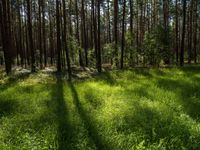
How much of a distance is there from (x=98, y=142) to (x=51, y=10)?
43894mm

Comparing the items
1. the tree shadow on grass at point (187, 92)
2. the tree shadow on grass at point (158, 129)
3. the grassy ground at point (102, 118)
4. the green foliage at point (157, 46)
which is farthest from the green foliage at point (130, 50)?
the tree shadow on grass at point (158, 129)

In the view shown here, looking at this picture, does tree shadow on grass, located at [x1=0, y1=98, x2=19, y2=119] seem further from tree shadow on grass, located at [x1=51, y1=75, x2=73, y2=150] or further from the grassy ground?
tree shadow on grass, located at [x1=51, y1=75, x2=73, y2=150]

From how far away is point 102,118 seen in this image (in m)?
7.75

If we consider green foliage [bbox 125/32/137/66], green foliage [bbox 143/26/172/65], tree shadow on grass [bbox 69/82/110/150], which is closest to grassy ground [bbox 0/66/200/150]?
tree shadow on grass [bbox 69/82/110/150]

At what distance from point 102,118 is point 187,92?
411cm

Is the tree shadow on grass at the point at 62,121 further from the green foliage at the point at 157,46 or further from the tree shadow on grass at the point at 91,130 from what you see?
the green foliage at the point at 157,46

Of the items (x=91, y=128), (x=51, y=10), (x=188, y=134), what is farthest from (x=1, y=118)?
(x=51, y=10)

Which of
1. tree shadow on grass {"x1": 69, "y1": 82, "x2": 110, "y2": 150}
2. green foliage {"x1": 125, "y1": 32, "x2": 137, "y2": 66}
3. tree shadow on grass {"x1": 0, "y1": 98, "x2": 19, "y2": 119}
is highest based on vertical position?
green foliage {"x1": 125, "y1": 32, "x2": 137, "y2": 66}

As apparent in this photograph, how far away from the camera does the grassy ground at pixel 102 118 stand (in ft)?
21.4

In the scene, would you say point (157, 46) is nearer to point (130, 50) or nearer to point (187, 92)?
point (130, 50)

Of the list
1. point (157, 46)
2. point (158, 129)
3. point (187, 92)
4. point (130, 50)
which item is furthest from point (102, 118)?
point (130, 50)

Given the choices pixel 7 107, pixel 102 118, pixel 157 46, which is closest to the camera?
pixel 102 118

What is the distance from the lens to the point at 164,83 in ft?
39.1

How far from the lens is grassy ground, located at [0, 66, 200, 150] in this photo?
6.51 meters
